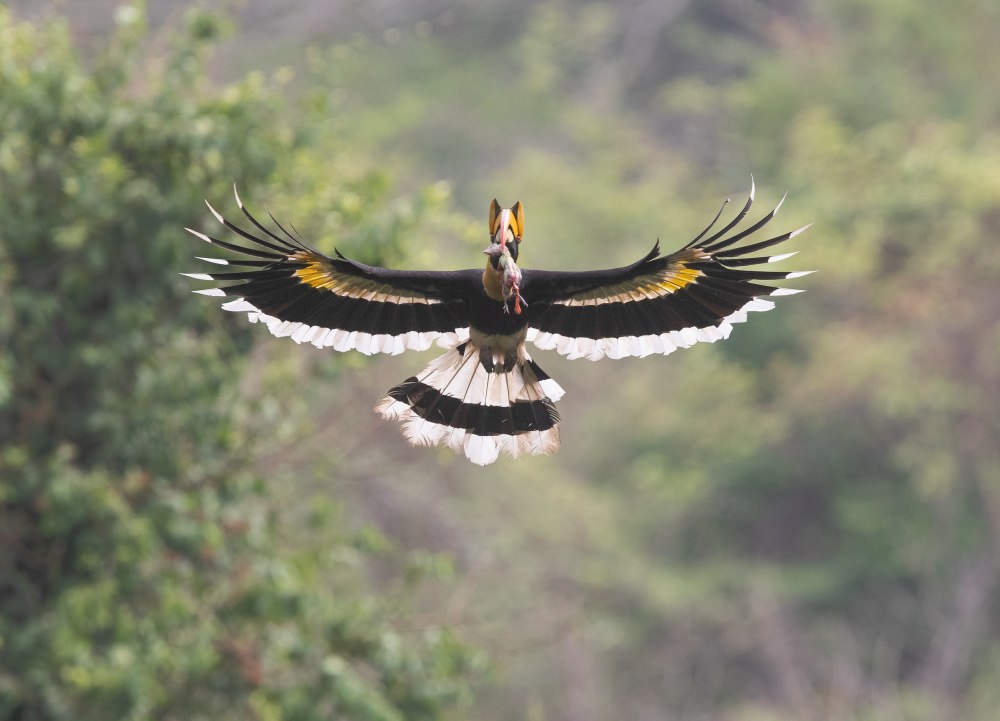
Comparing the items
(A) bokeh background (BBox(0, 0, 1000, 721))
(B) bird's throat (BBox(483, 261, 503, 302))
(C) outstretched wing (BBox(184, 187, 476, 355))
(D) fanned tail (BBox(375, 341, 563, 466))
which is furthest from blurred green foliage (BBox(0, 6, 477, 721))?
(B) bird's throat (BBox(483, 261, 503, 302))

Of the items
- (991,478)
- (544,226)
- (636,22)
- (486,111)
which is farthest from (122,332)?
(636,22)

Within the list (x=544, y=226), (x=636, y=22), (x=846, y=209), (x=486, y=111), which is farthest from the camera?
(x=636, y=22)

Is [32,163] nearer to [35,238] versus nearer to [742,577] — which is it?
[35,238]

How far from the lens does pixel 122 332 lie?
225 inches

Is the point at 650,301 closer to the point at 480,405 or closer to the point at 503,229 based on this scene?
the point at 480,405

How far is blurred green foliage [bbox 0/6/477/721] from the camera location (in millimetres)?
5477

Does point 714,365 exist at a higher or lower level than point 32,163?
higher

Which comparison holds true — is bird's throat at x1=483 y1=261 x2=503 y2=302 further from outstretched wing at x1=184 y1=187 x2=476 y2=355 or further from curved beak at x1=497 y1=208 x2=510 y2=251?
curved beak at x1=497 y1=208 x2=510 y2=251

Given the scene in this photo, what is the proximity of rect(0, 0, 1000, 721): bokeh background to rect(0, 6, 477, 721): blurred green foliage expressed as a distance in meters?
0.02

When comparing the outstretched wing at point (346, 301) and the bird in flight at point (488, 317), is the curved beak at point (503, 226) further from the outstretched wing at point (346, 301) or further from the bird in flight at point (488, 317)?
the outstretched wing at point (346, 301)

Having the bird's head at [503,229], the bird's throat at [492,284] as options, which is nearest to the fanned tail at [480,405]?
the bird's throat at [492,284]

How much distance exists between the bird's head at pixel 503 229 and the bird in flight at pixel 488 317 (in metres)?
0.38

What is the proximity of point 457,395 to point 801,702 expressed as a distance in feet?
47.5

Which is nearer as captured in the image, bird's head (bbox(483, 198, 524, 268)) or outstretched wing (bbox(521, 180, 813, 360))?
bird's head (bbox(483, 198, 524, 268))
